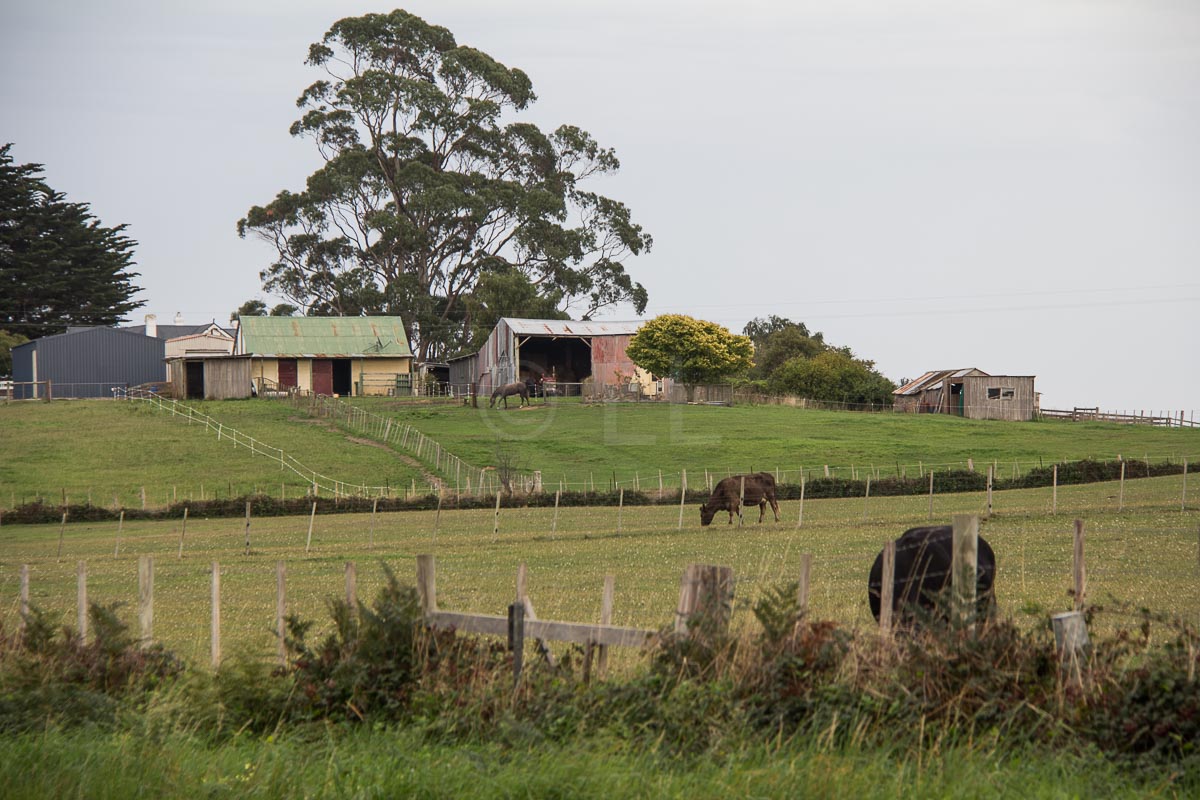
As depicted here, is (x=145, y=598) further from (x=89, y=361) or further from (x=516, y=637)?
(x=89, y=361)

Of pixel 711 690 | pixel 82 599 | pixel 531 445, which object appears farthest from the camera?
pixel 531 445

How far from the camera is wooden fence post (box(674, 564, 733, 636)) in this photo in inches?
329

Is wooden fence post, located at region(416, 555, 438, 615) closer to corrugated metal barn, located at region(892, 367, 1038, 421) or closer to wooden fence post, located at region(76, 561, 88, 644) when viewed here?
wooden fence post, located at region(76, 561, 88, 644)

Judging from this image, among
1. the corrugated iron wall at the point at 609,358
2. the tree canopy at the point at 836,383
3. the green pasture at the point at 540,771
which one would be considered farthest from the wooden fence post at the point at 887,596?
the tree canopy at the point at 836,383

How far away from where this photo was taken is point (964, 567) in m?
8.36

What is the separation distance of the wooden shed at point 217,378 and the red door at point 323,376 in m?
6.23

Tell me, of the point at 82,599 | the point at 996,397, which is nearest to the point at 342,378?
the point at 996,397

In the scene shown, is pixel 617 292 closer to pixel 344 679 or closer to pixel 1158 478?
pixel 1158 478

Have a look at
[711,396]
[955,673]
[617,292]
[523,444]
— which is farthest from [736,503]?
[617,292]

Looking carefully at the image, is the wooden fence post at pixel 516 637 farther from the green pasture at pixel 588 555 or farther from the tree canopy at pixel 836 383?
the tree canopy at pixel 836 383

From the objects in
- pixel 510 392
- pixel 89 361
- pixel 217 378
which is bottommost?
pixel 510 392

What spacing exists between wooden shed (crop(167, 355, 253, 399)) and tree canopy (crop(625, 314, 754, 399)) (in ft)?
74.8

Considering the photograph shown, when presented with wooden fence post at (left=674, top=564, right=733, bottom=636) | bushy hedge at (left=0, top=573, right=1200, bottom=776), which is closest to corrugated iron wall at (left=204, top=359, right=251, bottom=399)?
bushy hedge at (left=0, top=573, right=1200, bottom=776)

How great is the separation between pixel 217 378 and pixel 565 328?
21.2 meters
